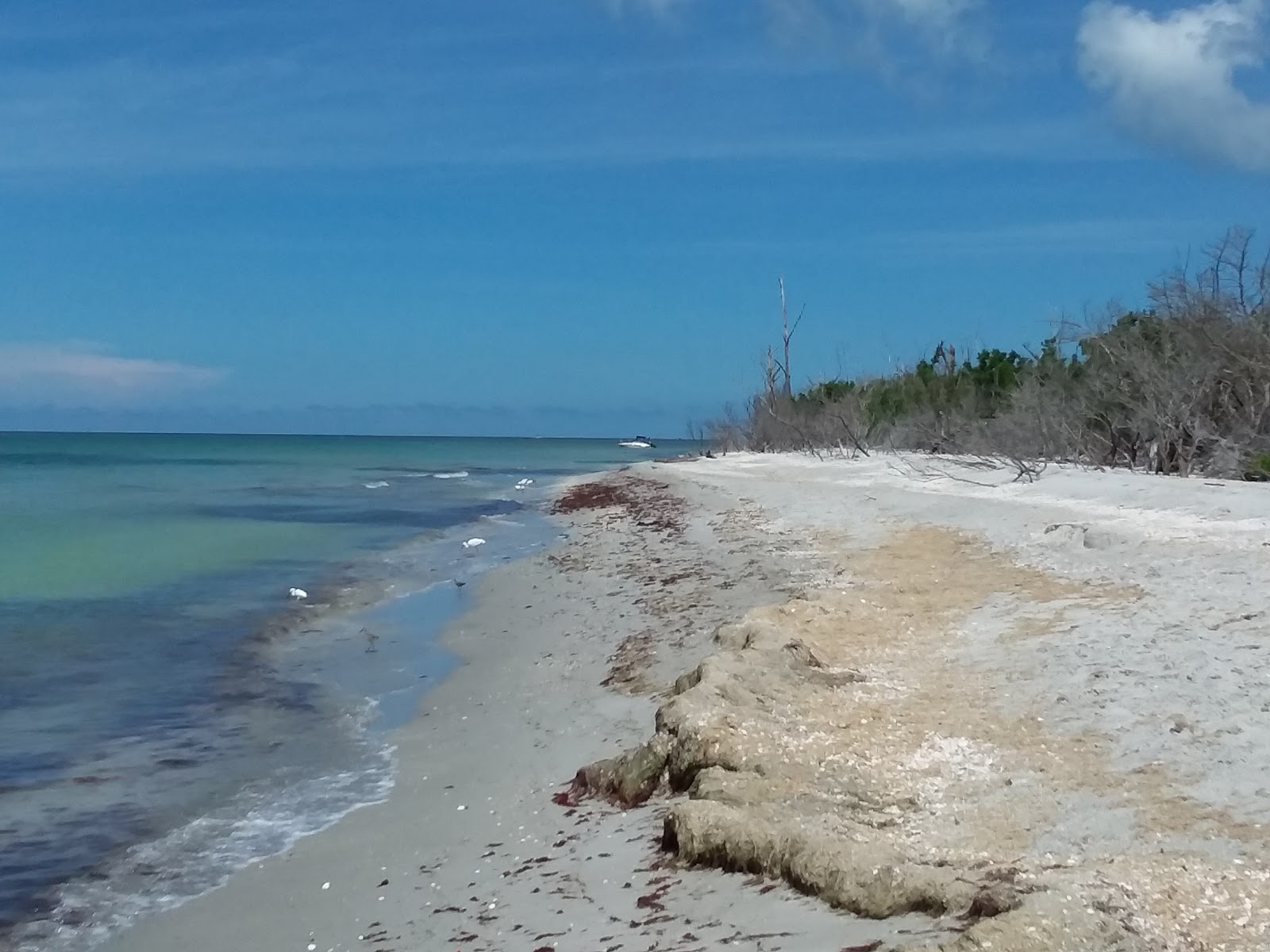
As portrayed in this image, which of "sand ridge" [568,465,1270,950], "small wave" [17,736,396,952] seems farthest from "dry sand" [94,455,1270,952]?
"small wave" [17,736,396,952]

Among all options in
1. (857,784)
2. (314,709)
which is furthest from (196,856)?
(857,784)

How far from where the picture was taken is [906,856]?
4215 millimetres

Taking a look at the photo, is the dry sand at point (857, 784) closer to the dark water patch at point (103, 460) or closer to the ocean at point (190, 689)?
the ocean at point (190, 689)

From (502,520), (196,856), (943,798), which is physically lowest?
(196,856)

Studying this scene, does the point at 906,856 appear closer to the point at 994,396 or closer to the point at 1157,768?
the point at 1157,768

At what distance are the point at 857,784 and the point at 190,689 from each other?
7.21 meters

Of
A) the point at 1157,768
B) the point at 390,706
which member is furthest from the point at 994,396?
the point at 1157,768

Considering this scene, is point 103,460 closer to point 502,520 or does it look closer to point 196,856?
point 502,520

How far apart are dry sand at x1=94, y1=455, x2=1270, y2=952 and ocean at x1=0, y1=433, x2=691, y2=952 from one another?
1.57ft

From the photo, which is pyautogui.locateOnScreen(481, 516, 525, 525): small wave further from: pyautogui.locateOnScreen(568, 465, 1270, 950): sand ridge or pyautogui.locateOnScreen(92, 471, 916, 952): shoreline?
pyautogui.locateOnScreen(568, 465, 1270, 950): sand ridge

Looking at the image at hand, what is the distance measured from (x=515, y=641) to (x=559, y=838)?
21.3ft

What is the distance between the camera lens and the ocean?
253 inches

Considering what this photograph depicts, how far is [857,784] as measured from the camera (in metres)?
5.35

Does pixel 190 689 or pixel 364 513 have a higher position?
pixel 364 513
